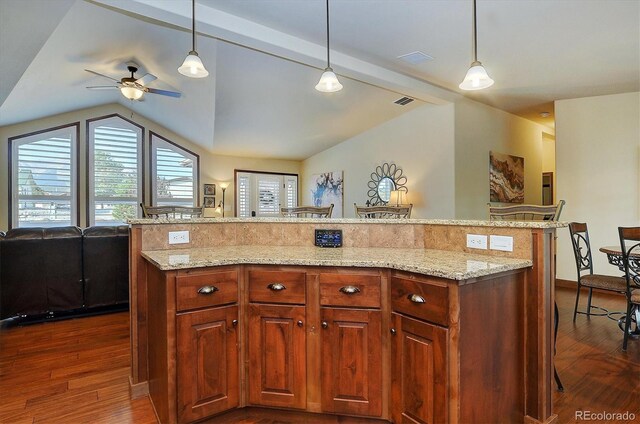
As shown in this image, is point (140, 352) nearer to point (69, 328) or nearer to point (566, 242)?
point (69, 328)

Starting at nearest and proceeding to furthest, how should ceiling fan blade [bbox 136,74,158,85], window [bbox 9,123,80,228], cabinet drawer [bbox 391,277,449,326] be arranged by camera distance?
cabinet drawer [bbox 391,277,449,326], ceiling fan blade [bbox 136,74,158,85], window [bbox 9,123,80,228]

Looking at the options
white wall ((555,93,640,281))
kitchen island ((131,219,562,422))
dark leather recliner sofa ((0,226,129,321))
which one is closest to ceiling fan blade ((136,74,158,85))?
dark leather recliner sofa ((0,226,129,321))

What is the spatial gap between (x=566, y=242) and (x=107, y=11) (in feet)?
21.2

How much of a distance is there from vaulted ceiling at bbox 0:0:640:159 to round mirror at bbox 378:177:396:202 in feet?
3.65

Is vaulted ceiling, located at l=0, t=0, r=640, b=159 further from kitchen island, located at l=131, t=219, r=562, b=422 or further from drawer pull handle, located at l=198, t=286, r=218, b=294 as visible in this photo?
drawer pull handle, located at l=198, t=286, r=218, b=294

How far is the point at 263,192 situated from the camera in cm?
822

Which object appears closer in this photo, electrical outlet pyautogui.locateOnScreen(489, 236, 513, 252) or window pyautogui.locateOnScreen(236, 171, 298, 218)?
electrical outlet pyautogui.locateOnScreen(489, 236, 513, 252)

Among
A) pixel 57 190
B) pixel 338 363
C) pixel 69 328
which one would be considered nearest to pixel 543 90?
pixel 338 363

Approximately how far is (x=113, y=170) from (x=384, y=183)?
557 cm

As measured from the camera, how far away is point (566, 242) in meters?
5.03

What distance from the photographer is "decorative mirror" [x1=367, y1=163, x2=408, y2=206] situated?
19.4ft

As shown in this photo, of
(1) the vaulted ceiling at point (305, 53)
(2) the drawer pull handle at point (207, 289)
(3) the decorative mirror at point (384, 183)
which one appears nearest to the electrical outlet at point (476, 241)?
(2) the drawer pull handle at point (207, 289)

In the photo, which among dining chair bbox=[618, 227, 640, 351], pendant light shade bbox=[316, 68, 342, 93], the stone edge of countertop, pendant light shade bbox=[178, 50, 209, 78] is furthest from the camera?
dining chair bbox=[618, 227, 640, 351]

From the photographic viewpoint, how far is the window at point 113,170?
682 cm
